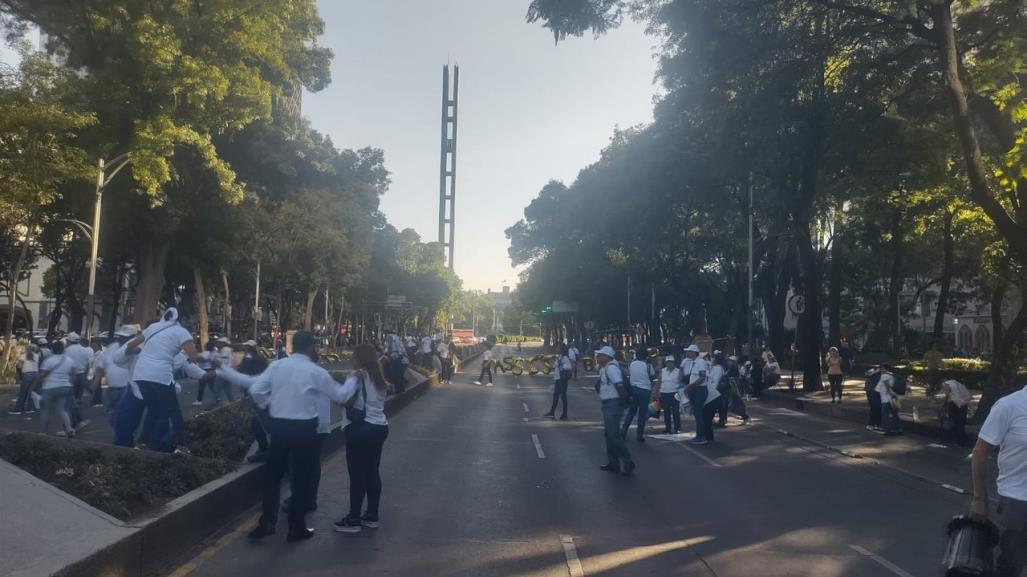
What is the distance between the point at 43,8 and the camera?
26734 millimetres

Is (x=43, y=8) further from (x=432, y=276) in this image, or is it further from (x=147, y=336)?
(x=432, y=276)

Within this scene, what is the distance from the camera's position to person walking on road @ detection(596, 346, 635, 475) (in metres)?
12.0

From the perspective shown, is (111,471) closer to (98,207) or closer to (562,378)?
(562,378)

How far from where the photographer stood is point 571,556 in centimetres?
747

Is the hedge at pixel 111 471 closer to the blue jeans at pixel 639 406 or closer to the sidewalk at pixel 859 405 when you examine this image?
the blue jeans at pixel 639 406

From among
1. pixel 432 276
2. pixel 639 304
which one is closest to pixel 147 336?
pixel 639 304

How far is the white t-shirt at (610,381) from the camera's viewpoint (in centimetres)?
1209

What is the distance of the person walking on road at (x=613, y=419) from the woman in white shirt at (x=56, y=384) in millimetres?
7893

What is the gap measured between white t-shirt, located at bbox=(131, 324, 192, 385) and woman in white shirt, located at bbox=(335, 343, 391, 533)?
266 centimetres

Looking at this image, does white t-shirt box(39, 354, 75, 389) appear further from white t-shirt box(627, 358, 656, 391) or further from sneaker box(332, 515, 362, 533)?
white t-shirt box(627, 358, 656, 391)

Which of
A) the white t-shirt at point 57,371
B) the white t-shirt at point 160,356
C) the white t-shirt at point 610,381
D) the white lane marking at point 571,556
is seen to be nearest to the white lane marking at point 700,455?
the white t-shirt at point 610,381

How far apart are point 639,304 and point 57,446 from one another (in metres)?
60.0

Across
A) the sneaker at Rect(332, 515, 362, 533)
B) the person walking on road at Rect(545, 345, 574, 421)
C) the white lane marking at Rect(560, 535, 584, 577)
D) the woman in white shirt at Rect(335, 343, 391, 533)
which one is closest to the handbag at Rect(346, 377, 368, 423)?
the woman in white shirt at Rect(335, 343, 391, 533)

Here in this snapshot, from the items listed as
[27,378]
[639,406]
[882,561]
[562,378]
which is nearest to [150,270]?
[27,378]
